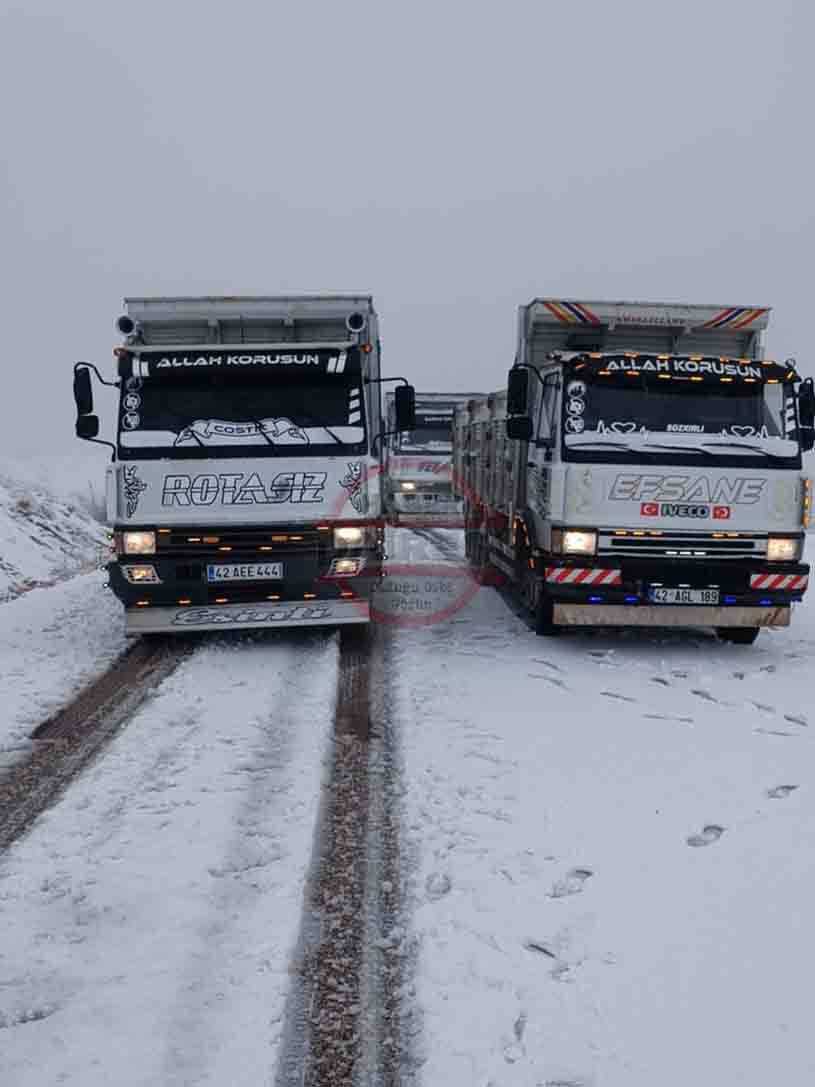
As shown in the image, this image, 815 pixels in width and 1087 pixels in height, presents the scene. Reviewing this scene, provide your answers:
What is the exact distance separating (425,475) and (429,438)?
1.10 metres

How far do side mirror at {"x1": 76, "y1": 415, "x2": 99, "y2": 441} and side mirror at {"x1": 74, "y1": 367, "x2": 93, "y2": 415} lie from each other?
0.29 feet

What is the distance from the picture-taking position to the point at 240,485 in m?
7.94

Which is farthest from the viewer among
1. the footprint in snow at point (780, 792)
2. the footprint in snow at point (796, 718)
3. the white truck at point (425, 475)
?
the white truck at point (425, 475)

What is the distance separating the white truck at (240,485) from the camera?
7.87 metres

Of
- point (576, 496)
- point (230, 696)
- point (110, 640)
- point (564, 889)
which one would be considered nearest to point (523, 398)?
point (576, 496)

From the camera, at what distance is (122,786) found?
4.73 meters

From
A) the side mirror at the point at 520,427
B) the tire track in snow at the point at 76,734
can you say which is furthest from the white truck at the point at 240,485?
the side mirror at the point at 520,427

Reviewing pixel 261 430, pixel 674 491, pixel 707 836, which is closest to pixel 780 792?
pixel 707 836

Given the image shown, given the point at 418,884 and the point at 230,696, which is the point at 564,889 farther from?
the point at 230,696

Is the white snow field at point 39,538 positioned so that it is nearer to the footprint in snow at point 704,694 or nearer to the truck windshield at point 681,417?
the truck windshield at point 681,417

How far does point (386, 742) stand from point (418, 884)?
1.85m

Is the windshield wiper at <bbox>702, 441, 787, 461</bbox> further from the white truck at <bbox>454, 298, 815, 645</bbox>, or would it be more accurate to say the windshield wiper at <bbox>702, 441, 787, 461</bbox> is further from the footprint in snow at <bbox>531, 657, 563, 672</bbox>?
the footprint in snow at <bbox>531, 657, 563, 672</bbox>

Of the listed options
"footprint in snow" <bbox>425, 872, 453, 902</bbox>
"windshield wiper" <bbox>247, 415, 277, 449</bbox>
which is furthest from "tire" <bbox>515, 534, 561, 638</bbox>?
"footprint in snow" <bbox>425, 872, 453, 902</bbox>

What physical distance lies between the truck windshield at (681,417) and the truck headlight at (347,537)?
2156mm
